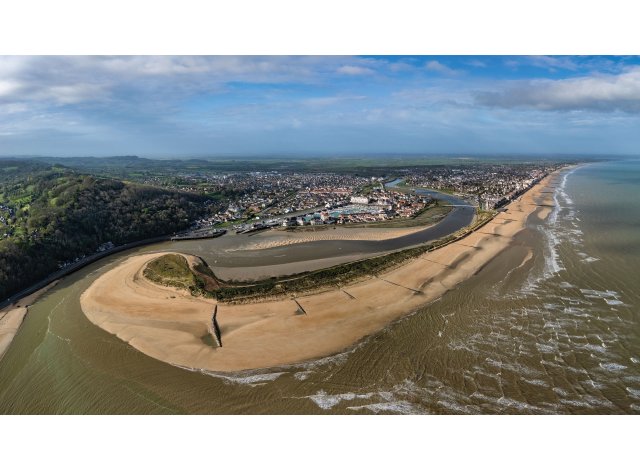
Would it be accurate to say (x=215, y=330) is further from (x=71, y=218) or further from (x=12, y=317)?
(x=71, y=218)

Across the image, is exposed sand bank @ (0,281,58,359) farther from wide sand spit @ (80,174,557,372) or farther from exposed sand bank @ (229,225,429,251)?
exposed sand bank @ (229,225,429,251)

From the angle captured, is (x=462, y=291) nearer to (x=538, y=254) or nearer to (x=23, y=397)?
(x=538, y=254)

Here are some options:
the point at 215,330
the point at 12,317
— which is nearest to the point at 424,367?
the point at 215,330

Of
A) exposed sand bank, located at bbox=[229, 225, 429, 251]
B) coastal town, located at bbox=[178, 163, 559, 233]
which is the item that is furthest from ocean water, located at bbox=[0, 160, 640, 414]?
coastal town, located at bbox=[178, 163, 559, 233]

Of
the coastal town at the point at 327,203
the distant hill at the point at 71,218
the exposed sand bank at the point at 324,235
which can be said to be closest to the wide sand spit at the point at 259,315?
the distant hill at the point at 71,218

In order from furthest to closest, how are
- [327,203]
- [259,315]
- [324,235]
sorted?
[327,203]
[324,235]
[259,315]

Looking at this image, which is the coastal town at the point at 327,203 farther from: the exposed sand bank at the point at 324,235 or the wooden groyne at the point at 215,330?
the wooden groyne at the point at 215,330
